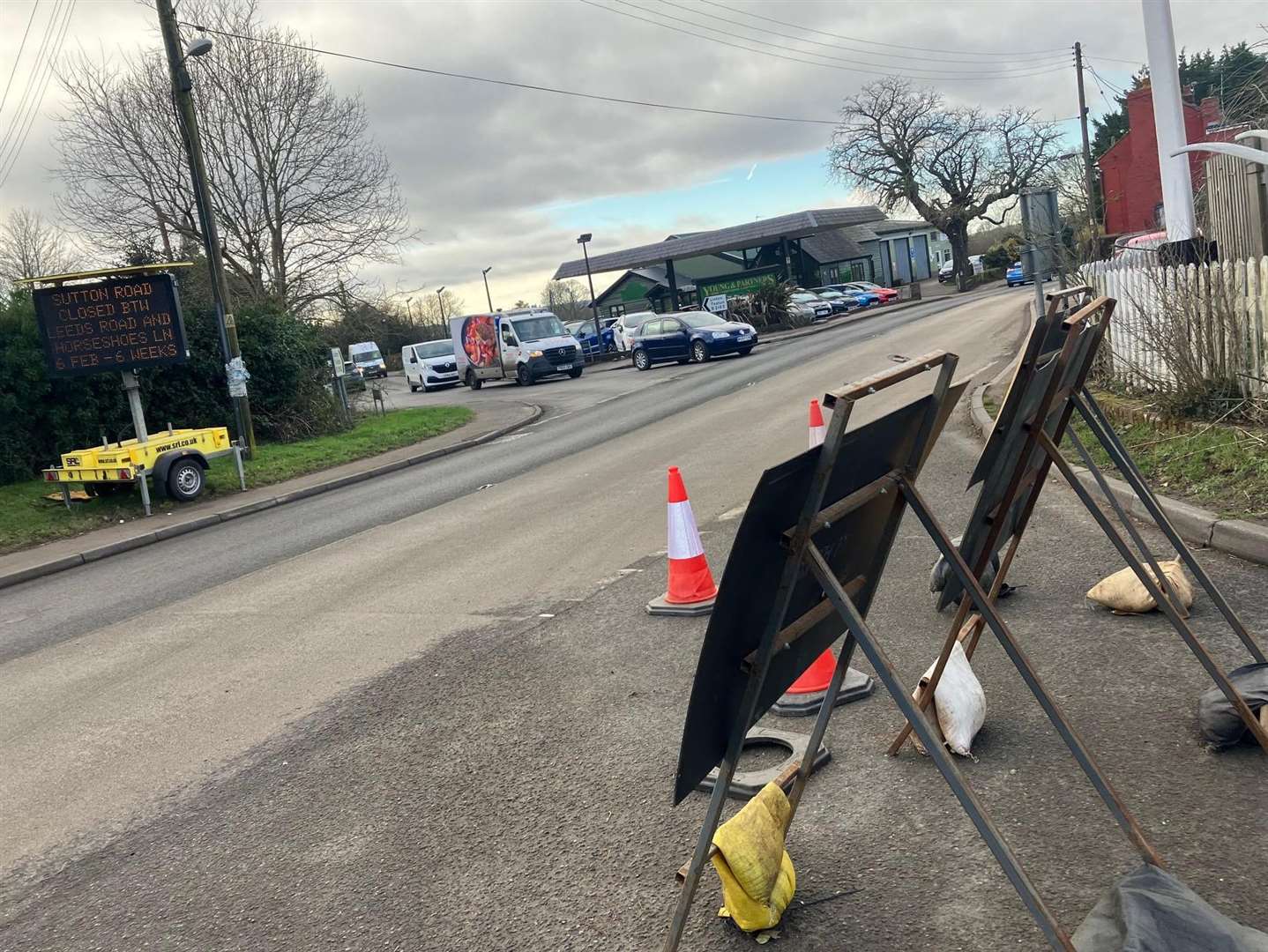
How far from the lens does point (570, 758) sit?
4.49 meters

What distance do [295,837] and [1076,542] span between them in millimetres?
5066

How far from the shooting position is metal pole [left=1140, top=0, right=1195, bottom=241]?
478 inches

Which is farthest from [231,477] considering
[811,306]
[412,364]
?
[811,306]

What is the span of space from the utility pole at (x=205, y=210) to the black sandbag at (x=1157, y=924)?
17.3 metres

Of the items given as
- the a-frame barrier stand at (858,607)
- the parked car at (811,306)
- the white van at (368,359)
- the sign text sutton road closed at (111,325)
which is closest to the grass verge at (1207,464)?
the a-frame barrier stand at (858,607)

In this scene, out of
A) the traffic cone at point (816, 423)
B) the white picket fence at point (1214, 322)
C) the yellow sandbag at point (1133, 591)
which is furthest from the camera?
the white picket fence at point (1214, 322)

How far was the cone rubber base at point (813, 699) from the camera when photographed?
467cm

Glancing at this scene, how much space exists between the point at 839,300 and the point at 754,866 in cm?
4895

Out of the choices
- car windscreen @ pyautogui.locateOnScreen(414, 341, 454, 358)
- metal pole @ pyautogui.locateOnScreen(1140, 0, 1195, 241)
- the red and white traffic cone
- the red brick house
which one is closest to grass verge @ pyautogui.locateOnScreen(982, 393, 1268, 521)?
the red and white traffic cone

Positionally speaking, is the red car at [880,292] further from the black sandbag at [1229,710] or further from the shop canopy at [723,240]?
the black sandbag at [1229,710]

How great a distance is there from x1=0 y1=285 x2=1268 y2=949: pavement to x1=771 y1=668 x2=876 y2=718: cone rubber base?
88mm

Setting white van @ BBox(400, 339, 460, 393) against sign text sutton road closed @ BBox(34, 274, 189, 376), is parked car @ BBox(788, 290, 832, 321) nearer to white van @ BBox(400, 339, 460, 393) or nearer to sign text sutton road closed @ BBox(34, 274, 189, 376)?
white van @ BBox(400, 339, 460, 393)

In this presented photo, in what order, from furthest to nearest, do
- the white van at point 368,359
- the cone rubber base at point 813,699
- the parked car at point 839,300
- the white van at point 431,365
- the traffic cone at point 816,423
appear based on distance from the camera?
the white van at point 368,359 → the parked car at point 839,300 → the white van at point 431,365 → the traffic cone at point 816,423 → the cone rubber base at point 813,699

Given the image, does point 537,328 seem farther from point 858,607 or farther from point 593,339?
point 858,607
